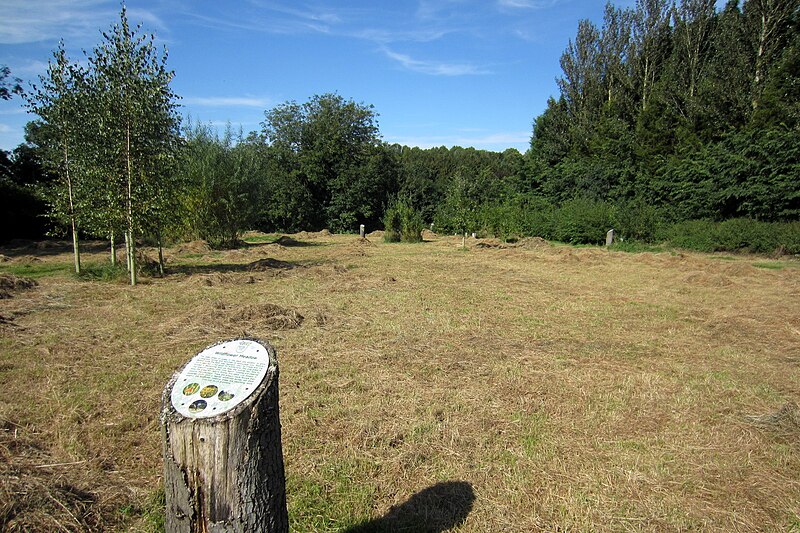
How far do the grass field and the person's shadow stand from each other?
0.6 inches

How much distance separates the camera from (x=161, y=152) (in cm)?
1123

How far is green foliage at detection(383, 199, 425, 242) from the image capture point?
85.8 ft

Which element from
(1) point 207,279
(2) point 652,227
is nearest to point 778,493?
(1) point 207,279

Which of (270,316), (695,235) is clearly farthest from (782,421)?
(695,235)

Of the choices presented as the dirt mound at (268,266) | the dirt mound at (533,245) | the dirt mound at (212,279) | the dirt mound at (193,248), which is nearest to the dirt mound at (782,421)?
the dirt mound at (212,279)

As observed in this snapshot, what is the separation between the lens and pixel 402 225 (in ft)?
86.6

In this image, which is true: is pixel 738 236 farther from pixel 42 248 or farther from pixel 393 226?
pixel 42 248

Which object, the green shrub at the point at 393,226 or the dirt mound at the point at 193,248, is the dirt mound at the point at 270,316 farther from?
the green shrub at the point at 393,226

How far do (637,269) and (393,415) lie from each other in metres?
12.6

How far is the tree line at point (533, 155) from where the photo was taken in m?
10.8

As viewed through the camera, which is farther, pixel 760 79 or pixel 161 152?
pixel 760 79

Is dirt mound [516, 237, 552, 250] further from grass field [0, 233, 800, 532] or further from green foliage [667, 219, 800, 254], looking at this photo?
grass field [0, 233, 800, 532]

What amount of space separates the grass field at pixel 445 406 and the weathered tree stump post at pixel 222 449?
107 centimetres

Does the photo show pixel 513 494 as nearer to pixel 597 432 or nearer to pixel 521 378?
pixel 597 432
